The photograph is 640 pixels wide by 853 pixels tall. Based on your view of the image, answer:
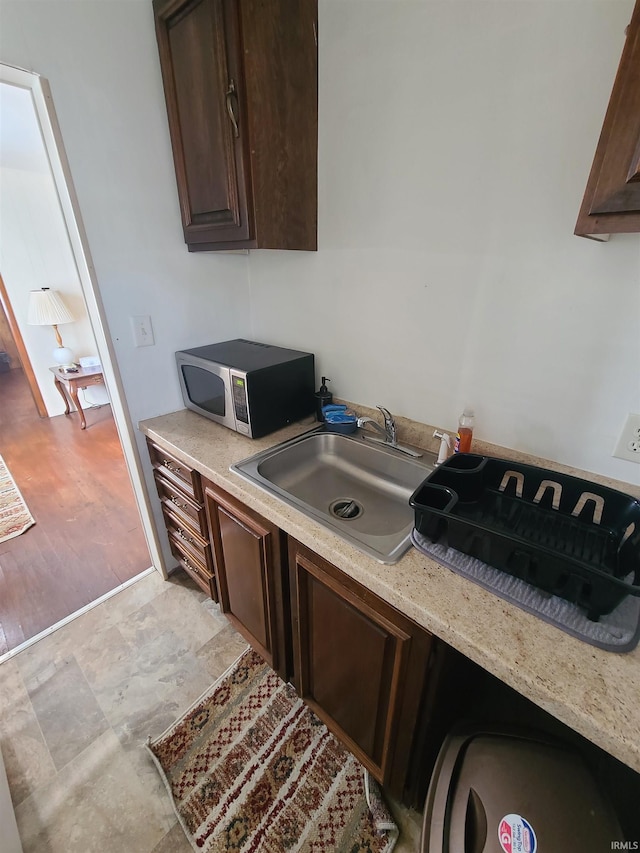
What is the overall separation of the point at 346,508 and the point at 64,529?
195 centimetres

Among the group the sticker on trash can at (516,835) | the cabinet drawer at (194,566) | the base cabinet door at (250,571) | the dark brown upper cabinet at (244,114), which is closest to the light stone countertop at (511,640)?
the base cabinet door at (250,571)

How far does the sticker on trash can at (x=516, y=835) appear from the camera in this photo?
0.67m

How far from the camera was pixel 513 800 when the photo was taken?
737mm

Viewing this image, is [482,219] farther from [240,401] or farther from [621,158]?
[240,401]

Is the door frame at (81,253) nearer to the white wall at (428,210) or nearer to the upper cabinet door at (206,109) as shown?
the white wall at (428,210)

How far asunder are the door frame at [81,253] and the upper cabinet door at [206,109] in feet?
1.20

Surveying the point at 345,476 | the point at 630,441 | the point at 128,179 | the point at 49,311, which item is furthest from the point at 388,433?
the point at 49,311

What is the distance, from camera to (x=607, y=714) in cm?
53

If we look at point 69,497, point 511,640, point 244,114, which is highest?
point 244,114

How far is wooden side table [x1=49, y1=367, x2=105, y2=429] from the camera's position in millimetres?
3379

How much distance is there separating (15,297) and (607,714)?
4.75m

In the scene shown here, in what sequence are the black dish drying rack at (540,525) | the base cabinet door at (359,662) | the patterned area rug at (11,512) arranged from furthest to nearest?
the patterned area rug at (11,512)
the base cabinet door at (359,662)
the black dish drying rack at (540,525)

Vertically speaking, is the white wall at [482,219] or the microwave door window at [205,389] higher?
the white wall at [482,219]

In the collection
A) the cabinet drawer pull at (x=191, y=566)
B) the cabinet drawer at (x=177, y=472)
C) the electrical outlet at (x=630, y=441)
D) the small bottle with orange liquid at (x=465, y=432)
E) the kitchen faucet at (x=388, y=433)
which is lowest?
the cabinet drawer pull at (x=191, y=566)
